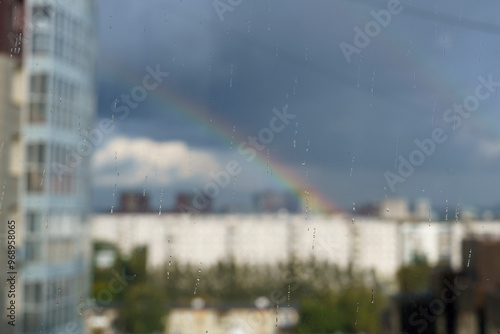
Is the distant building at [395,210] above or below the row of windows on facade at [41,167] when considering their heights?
below

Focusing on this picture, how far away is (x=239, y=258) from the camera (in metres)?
4.63

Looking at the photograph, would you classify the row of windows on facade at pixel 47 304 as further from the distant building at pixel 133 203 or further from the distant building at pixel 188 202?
the distant building at pixel 188 202

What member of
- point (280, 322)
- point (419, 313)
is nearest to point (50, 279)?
point (280, 322)

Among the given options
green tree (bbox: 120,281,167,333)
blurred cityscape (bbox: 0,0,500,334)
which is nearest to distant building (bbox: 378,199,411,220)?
blurred cityscape (bbox: 0,0,500,334)

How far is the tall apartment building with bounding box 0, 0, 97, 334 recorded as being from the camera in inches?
112

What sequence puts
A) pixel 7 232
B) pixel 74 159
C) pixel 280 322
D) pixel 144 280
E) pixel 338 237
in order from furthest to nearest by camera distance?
pixel 338 237 < pixel 280 322 < pixel 144 280 < pixel 74 159 < pixel 7 232

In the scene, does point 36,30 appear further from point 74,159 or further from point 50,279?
point 50,279

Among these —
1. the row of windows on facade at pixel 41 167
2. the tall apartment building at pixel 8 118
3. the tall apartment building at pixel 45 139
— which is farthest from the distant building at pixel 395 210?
the tall apartment building at pixel 8 118

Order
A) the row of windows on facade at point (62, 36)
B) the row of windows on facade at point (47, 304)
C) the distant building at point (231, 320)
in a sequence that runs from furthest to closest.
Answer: the distant building at point (231, 320) < the row of windows on facade at point (47, 304) < the row of windows on facade at point (62, 36)

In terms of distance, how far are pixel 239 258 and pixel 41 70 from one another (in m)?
2.64

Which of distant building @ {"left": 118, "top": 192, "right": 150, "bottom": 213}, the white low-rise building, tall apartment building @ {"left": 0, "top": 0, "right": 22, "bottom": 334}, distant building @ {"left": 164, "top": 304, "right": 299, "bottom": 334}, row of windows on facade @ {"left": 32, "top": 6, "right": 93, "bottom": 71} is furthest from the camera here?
the white low-rise building

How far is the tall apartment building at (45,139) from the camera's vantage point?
284 cm

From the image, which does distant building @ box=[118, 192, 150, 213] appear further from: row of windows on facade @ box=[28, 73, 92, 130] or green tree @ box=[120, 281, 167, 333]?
row of windows on facade @ box=[28, 73, 92, 130]

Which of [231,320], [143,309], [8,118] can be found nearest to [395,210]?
[231,320]
